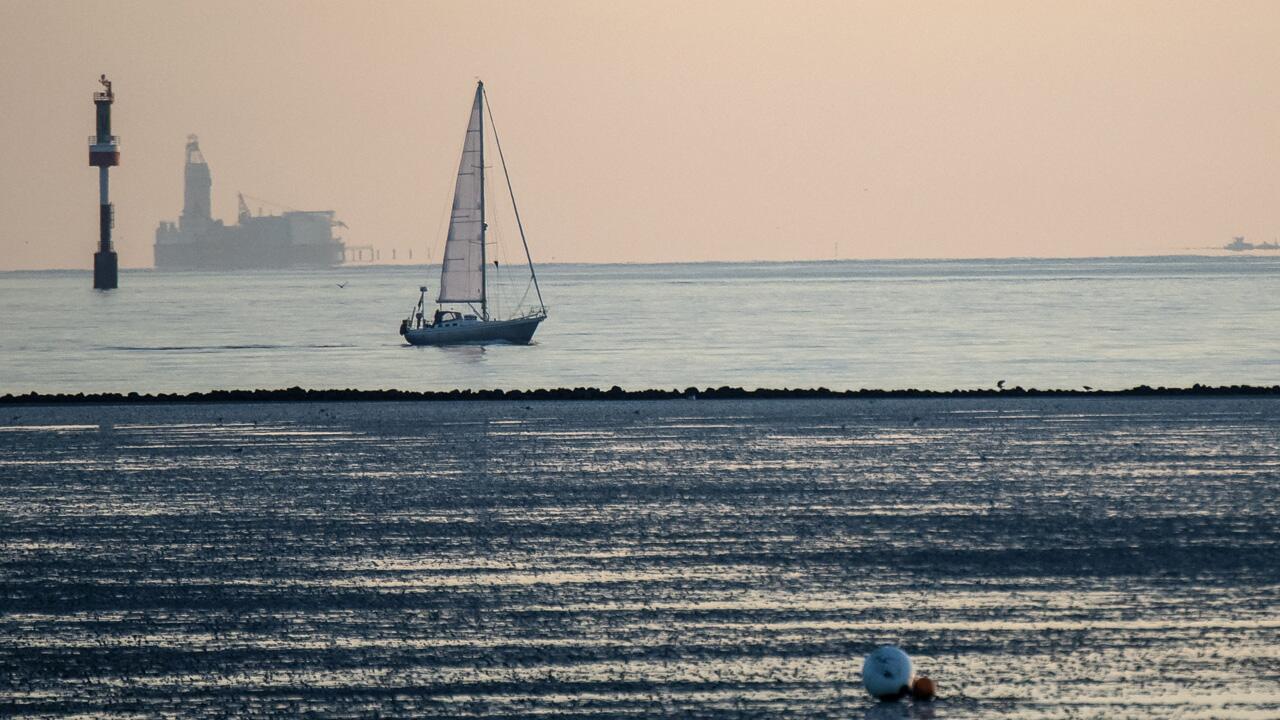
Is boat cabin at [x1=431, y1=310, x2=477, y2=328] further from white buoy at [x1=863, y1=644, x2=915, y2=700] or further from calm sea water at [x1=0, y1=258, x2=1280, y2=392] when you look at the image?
white buoy at [x1=863, y1=644, x2=915, y2=700]

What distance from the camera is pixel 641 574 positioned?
13.6 metres

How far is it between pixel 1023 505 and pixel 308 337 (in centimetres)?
6928

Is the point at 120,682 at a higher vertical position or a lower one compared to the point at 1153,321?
lower

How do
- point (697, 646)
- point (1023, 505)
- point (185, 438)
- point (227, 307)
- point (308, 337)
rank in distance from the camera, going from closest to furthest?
1. point (697, 646)
2. point (1023, 505)
3. point (185, 438)
4. point (308, 337)
5. point (227, 307)

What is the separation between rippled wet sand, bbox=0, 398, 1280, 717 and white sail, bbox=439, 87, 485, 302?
49.4m

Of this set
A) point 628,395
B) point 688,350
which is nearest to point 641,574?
point 628,395

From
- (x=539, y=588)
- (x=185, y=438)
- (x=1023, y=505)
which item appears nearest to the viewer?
(x=539, y=588)

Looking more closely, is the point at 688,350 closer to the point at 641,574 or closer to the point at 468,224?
the point at 468,224

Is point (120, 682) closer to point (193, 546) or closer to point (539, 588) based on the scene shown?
point (539, 588)

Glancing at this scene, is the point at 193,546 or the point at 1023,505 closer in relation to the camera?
the point at 193,546

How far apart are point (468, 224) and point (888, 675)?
66133mm

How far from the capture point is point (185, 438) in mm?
25984

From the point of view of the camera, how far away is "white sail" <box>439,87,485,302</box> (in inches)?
2921

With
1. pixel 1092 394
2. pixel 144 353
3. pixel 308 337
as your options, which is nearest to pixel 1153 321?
pixel 308 337
